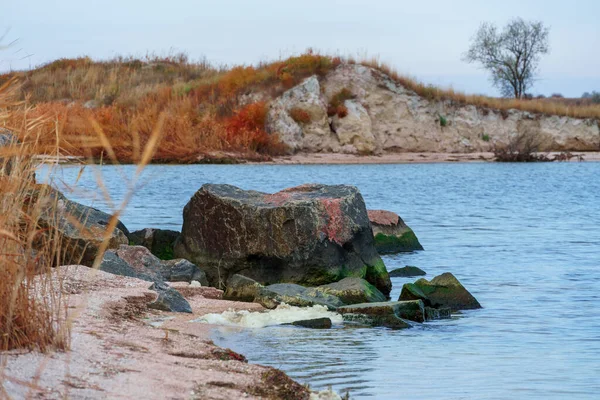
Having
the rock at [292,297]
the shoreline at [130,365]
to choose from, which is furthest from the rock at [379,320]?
the shoreline at [130,365]

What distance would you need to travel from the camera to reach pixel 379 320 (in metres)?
8.56

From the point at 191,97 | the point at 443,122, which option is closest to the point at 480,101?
the point at 443,122

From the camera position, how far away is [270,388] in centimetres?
524

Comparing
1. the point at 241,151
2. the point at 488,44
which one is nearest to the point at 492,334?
the point at 241,151

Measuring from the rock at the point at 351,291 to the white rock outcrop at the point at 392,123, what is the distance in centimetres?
2928

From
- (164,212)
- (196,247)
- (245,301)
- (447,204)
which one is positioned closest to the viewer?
(245,301)

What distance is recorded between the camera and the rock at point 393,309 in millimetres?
8680

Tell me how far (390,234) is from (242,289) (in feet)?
17.6

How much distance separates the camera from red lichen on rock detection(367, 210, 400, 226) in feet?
46.5

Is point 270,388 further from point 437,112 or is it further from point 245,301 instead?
point 437,112

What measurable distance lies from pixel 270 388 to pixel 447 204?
19.0 metres

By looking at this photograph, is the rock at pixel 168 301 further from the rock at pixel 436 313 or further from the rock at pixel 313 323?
the rock at pixel 436 313

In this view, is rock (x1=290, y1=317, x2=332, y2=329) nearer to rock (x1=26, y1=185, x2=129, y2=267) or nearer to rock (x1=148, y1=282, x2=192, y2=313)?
rock (x1=148, y1=282, x2=192, y2=313)

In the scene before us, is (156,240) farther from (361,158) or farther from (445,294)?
(361,158)
